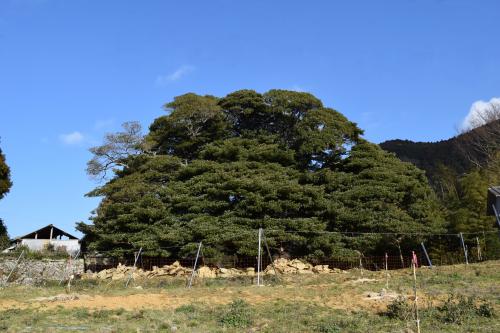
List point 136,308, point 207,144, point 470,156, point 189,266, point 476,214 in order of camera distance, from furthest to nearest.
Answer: point 470,156 → point 207,144 → point 476,214 → point 189,266 → point 136,308

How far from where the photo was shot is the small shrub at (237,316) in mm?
8383

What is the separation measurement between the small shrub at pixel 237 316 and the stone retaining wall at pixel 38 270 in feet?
42.8

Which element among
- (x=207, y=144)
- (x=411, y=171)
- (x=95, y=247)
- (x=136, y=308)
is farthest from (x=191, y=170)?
(x=136, y=308)

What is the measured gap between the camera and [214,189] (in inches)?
803


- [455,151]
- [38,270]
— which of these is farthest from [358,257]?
→ [455,151]

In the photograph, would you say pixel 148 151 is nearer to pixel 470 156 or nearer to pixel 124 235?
pixel 124 235

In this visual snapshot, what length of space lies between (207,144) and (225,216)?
211 inches

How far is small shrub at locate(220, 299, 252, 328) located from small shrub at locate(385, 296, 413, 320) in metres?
2.48

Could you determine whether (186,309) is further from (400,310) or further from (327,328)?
(400,310)

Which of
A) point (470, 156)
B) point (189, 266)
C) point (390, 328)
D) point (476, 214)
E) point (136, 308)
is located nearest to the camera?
point (390, 328)

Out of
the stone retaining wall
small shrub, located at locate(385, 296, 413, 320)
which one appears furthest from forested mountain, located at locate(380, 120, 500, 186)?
small shrub, located at locate(385, 296, 413, 320)

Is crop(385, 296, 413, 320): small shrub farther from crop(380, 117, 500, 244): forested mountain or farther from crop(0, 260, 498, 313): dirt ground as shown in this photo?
crop(380, 117, 500, 244): forested mountain

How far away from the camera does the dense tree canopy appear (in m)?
19.1

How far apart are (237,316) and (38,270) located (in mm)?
15995
